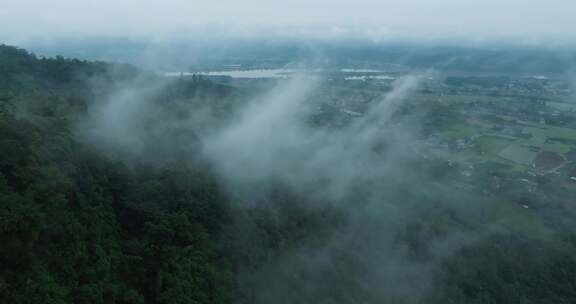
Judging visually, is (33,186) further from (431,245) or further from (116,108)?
(431,245)

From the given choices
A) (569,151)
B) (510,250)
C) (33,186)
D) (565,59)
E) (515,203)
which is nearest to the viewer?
(33,186)

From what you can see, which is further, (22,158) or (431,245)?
(431,245)

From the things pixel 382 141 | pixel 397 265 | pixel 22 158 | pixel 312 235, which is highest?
pixel 22 158

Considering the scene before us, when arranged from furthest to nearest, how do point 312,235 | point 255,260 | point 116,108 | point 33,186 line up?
1. point 116,108
2. point 312,235
3. point 255,260
4. point 33,186

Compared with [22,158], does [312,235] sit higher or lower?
lower

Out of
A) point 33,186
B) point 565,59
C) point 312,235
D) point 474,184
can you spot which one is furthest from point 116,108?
point 565,59

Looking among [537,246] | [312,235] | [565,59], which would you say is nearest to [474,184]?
[537,246]
